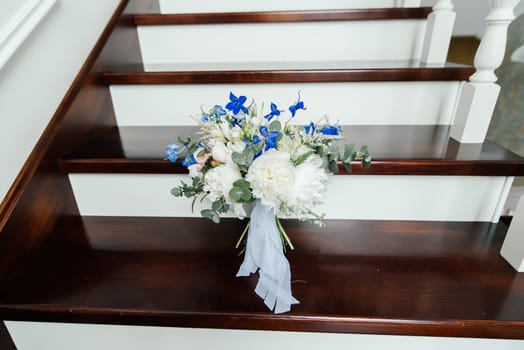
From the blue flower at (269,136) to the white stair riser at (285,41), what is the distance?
850 millimetres

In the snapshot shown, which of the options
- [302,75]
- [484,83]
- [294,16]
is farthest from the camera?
[294,16]

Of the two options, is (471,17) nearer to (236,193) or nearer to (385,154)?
(385,154)

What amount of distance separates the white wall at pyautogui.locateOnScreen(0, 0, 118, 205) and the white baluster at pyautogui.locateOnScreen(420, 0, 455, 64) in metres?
1.21

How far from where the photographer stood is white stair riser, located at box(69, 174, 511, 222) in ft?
2.68

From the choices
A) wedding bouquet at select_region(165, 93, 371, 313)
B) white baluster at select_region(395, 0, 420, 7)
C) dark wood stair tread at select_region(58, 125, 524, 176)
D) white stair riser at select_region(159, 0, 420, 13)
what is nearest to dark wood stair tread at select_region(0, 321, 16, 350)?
dark wood stair tread at select_region(58, 125, 524, 176)

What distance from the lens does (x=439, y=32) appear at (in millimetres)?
1049

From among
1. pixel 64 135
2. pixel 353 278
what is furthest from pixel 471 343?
pixel 64 135

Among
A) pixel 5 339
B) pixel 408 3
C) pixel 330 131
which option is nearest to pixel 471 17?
pixel 408 3

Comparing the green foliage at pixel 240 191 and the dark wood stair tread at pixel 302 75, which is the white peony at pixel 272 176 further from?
→ the dark wood stair tread at pixel 302 75

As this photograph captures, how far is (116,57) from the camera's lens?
1121 mm

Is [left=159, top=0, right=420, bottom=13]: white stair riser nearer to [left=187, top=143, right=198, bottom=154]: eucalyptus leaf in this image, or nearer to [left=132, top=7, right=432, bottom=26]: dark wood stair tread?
[left=132, top=7, right=432, bottom=26]: dark wood stair tread

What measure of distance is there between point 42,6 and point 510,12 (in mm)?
1236

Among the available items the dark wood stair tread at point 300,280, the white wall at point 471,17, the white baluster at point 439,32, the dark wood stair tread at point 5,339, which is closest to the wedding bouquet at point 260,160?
the dark wood stair tread at point 300,280

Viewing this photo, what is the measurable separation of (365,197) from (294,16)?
30.5 inches
